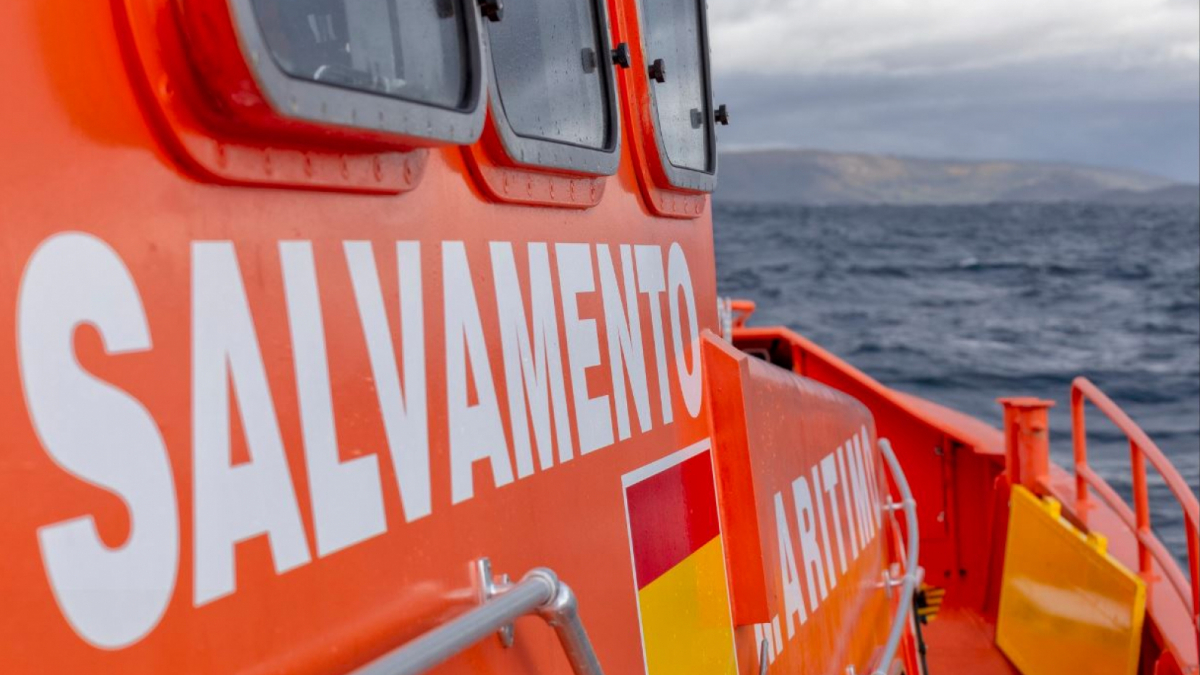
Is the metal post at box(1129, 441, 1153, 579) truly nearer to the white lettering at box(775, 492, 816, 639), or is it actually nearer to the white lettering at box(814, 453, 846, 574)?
the white lettering at box(814, 453, 846, 574)

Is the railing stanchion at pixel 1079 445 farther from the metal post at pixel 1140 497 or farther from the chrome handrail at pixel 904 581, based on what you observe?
the chrome handrail at pixel 904 581

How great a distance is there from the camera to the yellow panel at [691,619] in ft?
8.34

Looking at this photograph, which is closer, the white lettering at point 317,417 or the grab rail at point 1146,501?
the white lettering at point 317,417

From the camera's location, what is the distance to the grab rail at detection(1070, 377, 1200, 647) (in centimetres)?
488

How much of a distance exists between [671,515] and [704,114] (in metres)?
1.16

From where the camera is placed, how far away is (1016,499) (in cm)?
692

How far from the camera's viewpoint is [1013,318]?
2980 cm

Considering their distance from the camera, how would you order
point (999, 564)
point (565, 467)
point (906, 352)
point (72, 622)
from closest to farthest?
point (72, 622), point (565, 467), point (999, 564), point (906, 352)

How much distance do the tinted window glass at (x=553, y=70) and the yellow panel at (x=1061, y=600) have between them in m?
3.82

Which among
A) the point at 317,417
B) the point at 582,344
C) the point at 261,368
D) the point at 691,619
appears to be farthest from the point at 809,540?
the point at 261,368

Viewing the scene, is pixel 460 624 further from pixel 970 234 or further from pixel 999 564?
pixel 970 234

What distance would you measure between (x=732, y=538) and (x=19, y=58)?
2112 millimetres

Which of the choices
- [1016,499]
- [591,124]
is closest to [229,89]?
[591,124]

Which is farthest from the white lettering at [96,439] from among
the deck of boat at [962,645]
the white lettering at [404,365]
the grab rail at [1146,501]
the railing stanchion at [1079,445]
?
the deck of boat at [962,645]
